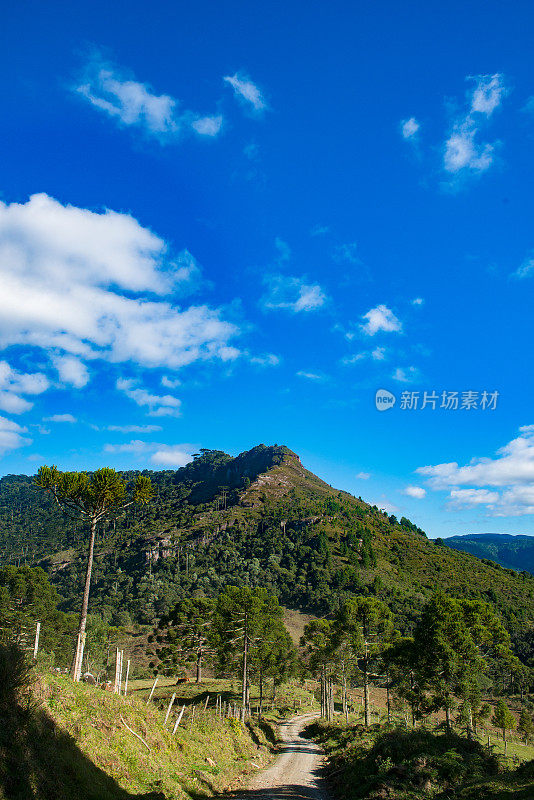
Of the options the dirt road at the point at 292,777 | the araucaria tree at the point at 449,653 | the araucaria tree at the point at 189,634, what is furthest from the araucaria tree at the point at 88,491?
the araucaria tree at the point at 189,634

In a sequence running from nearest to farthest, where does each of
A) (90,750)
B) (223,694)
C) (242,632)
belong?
1. (90,750)
2. (242,632)
3. (223,694)

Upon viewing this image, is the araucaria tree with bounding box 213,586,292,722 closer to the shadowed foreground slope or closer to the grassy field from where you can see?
the grassy field

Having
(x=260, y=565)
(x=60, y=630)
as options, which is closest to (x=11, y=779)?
(x=60, y=630)

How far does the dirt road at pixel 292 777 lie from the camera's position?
1877cm

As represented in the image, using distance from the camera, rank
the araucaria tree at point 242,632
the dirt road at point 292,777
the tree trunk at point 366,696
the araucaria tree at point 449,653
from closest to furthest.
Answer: the dirt road at point 292,777, the araucaria tree at point 449,653, the tree trunk at point 366,696, the araucaria tree at point 242,632

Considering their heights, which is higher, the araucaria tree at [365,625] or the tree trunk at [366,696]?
the araucaria tree at [365,625]

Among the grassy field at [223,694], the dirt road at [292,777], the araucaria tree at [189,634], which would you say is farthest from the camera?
the araucaria tree at [189,634]

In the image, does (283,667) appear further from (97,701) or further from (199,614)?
(97,701)

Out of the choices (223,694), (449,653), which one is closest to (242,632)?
(223,694)

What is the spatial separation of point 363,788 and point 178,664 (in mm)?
55511

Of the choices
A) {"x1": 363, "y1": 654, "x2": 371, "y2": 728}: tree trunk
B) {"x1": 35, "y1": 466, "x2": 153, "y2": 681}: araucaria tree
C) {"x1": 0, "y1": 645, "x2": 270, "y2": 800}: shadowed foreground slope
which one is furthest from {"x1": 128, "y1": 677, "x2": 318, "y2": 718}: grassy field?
{"x1": 0, "y1": 645, "x2": 270, "y2": 800}: shadowed foreground slope

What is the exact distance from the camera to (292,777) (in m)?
23.0

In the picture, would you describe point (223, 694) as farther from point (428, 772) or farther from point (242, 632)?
point (428, 772)

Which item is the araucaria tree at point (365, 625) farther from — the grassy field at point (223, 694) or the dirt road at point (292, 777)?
the grassy field at point (223, 694)
